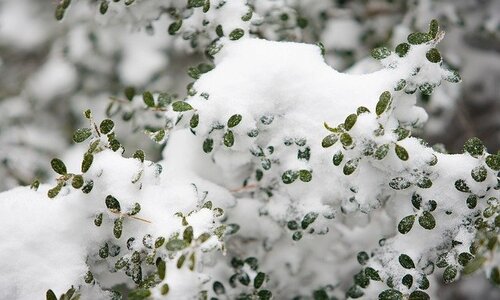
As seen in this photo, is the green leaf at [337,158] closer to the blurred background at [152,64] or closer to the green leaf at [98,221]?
the green leaf at [98,221]

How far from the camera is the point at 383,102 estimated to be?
1.32 metres

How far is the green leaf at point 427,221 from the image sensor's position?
1.35 m

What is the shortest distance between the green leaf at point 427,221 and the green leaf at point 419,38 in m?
0.48

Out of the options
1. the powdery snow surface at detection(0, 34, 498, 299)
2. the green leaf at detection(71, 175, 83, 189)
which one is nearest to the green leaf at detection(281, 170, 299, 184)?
the powdery snow surface at detection(0, 34, 498, 299)

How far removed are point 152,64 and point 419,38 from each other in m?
1.82

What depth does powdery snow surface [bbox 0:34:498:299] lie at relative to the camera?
138 cm

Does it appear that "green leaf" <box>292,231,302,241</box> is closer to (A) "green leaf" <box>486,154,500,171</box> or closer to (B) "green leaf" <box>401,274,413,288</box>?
(B) "green leaf" <box>401,274,413,288</box>

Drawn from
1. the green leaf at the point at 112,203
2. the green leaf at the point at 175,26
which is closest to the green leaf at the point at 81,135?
the green leaf at the point at 112,203

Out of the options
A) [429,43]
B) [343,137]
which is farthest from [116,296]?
[429,43]

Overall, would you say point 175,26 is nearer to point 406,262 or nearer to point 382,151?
point 382,151

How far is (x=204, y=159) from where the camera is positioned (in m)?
1.75

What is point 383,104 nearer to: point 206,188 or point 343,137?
point 343,137

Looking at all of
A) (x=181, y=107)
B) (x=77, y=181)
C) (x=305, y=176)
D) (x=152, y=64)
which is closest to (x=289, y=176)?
(x=305, y=176)

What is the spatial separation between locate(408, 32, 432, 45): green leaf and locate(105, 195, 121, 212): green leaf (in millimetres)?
938
